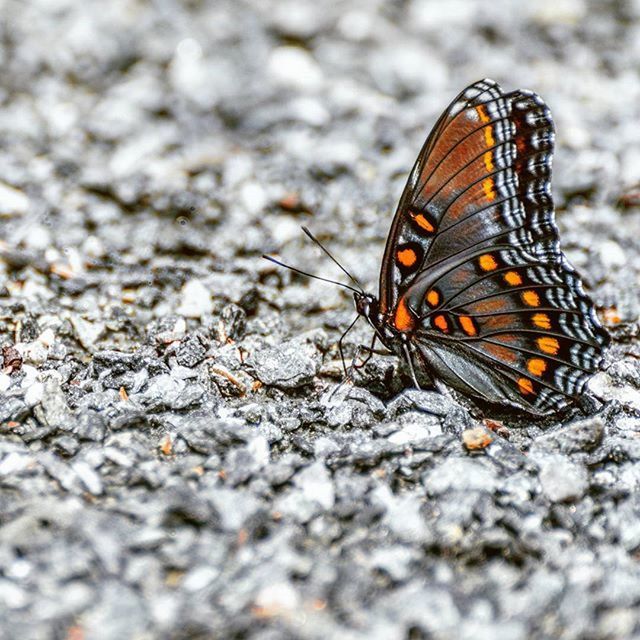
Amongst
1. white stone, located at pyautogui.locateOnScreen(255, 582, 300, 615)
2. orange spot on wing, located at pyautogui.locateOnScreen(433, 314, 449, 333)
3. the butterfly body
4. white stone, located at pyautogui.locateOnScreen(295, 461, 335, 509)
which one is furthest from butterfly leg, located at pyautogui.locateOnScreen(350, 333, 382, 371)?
white stone, located at pyautogui.locateOnScreen(255, 582, 300, 615)

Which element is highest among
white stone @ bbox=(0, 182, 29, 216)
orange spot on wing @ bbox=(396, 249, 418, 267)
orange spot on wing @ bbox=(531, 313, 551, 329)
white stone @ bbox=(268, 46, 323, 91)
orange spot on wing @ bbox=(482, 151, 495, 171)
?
white stone @ bbox=(268, 46, 323, 91)

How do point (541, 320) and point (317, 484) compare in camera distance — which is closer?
point (317, 484)

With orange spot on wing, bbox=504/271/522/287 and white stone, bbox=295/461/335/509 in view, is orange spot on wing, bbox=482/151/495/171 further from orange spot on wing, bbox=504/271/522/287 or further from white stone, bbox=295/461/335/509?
white stone, bbox=295/461/335/509

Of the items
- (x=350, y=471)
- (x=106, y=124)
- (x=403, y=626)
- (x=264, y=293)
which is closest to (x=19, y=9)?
(x=106, y=124)

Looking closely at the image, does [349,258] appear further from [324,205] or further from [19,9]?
[19,9]

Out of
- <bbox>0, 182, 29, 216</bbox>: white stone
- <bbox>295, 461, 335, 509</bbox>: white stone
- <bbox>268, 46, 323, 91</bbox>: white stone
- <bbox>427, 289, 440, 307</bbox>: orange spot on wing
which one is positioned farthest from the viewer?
<bbox>268, 46, 323, 91</bbox>: white stone

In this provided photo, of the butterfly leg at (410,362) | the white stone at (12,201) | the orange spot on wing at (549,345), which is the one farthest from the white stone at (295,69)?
the orange spot on wing at (549,345)

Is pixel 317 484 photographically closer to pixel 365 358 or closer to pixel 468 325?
pixel 365 358

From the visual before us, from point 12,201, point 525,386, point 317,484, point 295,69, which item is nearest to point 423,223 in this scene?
point 525,386
